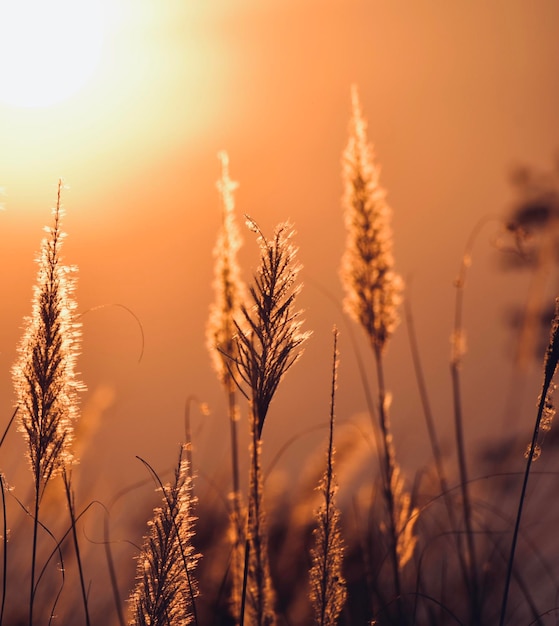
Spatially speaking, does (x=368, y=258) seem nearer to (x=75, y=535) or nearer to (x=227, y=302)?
(x=227, y=302)

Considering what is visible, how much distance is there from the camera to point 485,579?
3.12 metres

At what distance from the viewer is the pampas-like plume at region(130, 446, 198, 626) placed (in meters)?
1.84

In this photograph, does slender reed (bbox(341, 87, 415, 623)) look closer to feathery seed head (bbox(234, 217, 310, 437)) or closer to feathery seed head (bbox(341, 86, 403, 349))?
feathery seed head (bbox(341, 86, 403, 349))

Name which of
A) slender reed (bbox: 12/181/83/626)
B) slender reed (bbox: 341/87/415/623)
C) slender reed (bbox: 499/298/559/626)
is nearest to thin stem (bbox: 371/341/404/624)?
slender reed (bbox: 341/87/415/623)

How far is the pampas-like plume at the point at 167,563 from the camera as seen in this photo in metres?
1.84

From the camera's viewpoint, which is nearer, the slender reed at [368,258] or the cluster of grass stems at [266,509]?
the cluster of grass stems at [266,509]

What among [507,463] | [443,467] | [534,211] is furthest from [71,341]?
[534,211]

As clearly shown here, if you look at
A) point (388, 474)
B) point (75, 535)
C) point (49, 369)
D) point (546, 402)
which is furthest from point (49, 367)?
point (388, 474)

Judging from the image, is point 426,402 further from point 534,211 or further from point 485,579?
point 534,211

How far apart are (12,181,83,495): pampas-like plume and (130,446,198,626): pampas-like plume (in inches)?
12.0

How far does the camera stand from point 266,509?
312 centimetres

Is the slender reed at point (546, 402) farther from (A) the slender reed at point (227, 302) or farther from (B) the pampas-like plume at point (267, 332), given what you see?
(A) the slender reed at point (227, 302)

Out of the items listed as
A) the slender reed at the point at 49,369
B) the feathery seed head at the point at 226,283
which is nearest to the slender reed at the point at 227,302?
the feathery seed head at the point at 226,283

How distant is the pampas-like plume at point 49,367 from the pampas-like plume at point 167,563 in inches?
12.0
